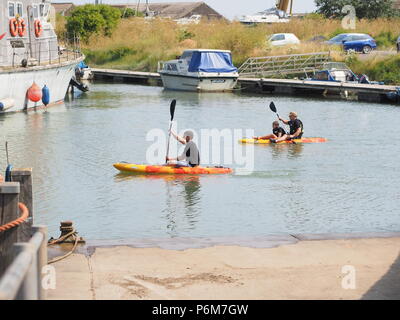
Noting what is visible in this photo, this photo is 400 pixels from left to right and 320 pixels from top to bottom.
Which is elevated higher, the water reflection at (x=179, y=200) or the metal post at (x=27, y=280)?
the metal post at (x=27, y=280)

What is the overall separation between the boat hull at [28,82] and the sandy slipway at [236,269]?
20.8 m

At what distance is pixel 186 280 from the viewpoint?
9289 mm

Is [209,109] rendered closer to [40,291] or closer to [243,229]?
[243,229]

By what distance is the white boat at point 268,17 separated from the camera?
246 ft

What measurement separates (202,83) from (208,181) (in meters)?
26.3

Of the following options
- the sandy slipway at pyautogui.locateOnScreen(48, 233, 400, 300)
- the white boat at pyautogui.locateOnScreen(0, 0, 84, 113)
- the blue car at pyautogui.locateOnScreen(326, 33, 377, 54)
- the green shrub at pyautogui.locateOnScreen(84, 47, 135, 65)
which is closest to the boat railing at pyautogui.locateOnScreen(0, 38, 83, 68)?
the white boat at pyautogui.locateOnScreen(0, 0, 84, 113)

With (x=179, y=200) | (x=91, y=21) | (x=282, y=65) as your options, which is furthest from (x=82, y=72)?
(x=179, y=200)

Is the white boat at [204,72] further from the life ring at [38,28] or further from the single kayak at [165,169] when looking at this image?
the single kayak at [165,169]

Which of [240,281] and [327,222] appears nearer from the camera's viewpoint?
[240,281]

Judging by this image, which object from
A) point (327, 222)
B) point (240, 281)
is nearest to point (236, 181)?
point (327, 222)

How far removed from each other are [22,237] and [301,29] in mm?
52730

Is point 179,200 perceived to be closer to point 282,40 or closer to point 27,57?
point 27,57

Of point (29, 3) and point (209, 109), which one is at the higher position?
point (29, 3)

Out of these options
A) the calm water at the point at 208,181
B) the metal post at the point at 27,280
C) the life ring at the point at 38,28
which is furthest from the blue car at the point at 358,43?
the metal post at the point at 27,280
